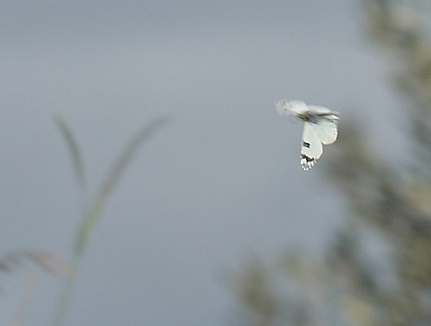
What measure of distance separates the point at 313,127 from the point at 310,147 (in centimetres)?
5

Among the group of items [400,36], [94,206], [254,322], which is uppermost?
[400,36]

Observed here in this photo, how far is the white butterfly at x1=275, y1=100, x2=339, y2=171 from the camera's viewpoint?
138cm

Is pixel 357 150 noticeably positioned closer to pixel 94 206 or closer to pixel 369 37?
pixel 369 37

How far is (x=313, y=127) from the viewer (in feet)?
4.85

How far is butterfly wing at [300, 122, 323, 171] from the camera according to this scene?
4.61 feet

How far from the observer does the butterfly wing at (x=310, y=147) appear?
1.40 metres

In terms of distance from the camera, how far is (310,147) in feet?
4.71

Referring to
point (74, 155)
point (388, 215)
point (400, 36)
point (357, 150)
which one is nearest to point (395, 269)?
point (388, 215)

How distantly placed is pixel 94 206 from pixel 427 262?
23.4 ft

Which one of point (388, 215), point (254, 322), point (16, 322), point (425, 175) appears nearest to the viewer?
point (16, 322)

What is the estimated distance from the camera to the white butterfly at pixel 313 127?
4.53ft

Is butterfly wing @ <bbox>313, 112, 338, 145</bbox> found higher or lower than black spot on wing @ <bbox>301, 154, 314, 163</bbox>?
higher

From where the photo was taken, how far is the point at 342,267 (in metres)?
9.58

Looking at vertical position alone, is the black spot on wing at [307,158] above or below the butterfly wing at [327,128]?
below
